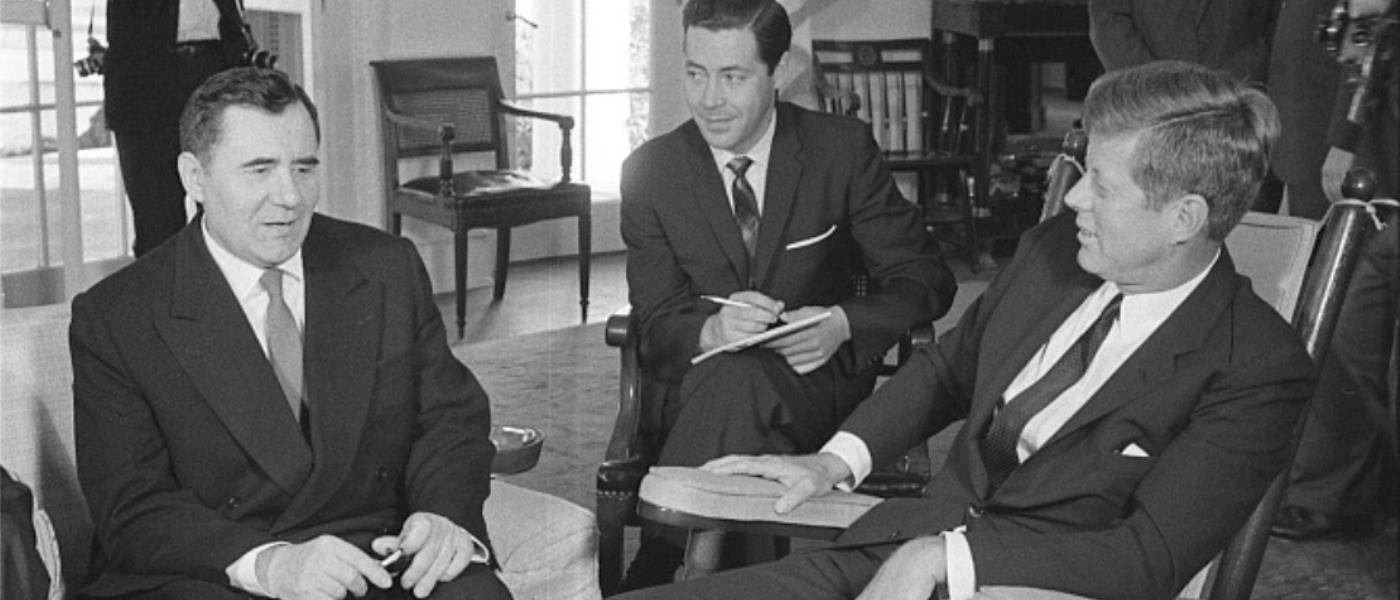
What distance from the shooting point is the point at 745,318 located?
3.15 metres

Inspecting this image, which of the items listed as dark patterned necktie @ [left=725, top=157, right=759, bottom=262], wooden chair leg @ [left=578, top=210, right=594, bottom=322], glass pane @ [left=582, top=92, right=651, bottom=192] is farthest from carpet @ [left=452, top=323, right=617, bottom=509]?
dark patterned necktie @ [left=725, top=157, right=759, bottom=262]

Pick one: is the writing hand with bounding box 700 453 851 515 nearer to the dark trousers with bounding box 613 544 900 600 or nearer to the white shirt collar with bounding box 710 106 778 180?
the dark trousers with bounding box 613 544 900 600

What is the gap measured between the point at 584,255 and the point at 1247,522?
3958mm

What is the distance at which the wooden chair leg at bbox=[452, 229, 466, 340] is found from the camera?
19.5 feet

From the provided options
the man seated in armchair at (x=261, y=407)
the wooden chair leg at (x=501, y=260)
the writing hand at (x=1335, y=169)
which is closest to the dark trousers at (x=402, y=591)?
the man seated in armchair at (x=261, y=407)

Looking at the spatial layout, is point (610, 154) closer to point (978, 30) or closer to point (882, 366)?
point (978, 30)

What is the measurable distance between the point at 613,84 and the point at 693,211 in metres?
3.49

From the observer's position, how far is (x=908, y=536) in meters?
2.52

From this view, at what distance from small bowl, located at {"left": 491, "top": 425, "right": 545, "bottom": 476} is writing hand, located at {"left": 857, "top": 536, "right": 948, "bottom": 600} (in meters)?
1.00

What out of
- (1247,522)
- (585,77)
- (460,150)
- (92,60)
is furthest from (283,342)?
(585,77)

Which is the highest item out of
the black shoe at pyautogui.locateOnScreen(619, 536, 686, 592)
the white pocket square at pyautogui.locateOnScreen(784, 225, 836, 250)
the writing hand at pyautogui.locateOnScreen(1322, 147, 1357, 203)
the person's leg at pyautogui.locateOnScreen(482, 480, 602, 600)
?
the writing hand at pyautogui.locateOnScreen(1322, 147, 1357, 203)

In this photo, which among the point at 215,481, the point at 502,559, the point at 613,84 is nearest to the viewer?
the point at 215,481

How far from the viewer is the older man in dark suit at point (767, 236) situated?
10.7 feet

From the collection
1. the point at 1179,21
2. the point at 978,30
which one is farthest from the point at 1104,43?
the point at 978,30
